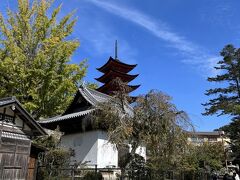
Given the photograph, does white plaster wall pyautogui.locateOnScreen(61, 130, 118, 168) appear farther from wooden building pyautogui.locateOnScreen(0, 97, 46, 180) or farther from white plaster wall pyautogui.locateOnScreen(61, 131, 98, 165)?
wooden building pyautogui.locateOnScreen(0, 97, 46, 180)

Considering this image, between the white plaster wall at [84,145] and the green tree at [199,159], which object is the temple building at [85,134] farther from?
the green tree at [199,159]

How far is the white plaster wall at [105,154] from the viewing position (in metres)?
19.4

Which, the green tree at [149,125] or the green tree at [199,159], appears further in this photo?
the green tree at [199,159]

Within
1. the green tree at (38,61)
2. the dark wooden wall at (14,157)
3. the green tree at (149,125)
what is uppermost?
the green tree at (38,61)

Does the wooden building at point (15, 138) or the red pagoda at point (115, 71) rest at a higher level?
the red pagoda at point (115, 71)

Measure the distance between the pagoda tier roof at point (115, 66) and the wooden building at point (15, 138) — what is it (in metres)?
22.8

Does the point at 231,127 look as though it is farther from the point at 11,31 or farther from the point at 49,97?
the point at 11,31

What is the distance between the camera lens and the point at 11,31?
79.6ft

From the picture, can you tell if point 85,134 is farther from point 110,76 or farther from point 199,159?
point 110,76

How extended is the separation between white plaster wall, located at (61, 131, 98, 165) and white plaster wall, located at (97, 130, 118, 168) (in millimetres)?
292

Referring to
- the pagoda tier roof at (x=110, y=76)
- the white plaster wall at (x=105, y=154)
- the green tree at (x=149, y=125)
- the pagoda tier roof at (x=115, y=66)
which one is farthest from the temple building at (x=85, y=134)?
the pagoda tier roof at (x=115, y=66)

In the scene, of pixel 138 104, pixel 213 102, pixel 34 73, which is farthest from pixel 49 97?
pixel 213 102

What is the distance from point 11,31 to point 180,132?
17.4 m

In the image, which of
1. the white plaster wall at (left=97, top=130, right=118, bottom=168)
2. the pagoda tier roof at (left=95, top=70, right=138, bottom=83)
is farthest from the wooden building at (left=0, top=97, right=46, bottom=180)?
the pagoda tier roof at (left=95, top=70, right=138, bottom=83)
